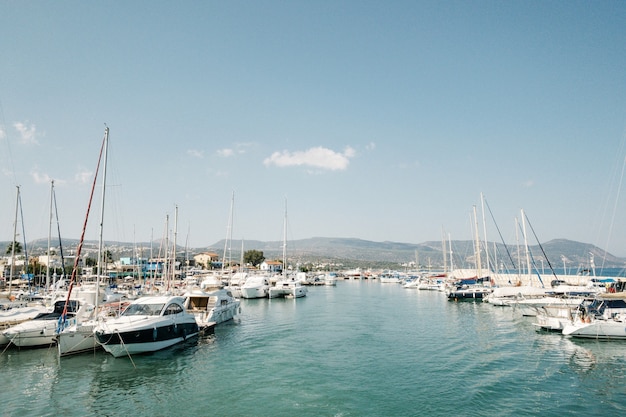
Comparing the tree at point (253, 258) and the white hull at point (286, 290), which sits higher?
the tree at point (253, 258)

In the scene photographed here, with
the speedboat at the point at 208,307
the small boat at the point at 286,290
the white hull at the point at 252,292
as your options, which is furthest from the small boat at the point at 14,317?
the small boat at the point at 286,290

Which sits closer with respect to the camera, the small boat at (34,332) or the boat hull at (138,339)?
the boat hull at (138,339)

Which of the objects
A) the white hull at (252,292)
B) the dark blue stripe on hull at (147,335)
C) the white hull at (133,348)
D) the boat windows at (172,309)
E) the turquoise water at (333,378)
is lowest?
the white hull at (252,292)

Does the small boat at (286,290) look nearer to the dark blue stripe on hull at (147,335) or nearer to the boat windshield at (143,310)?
the dark blue stripe on hull at (147,335)

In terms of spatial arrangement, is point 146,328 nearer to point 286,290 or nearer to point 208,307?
point 208,307

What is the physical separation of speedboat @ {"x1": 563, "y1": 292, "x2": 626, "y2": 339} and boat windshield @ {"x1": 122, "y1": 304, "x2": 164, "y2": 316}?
3266 cm

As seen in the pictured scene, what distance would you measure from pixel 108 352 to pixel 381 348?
1942 centimetres

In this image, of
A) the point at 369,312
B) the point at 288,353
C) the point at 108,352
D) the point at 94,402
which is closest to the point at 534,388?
the point at 288,353

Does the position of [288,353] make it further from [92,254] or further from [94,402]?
[92,254]

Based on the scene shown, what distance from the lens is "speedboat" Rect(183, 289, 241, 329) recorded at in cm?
→ 3494

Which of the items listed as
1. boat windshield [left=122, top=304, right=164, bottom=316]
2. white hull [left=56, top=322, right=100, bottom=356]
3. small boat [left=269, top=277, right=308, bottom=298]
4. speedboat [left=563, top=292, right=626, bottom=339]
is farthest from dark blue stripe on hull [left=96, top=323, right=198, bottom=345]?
small boat [left=269, top=277, right=308, bottom=298]

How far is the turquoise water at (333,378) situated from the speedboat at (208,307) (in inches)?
94.7

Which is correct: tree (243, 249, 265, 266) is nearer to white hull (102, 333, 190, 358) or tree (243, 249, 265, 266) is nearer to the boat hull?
the boat hull

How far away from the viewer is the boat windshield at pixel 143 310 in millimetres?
26203
